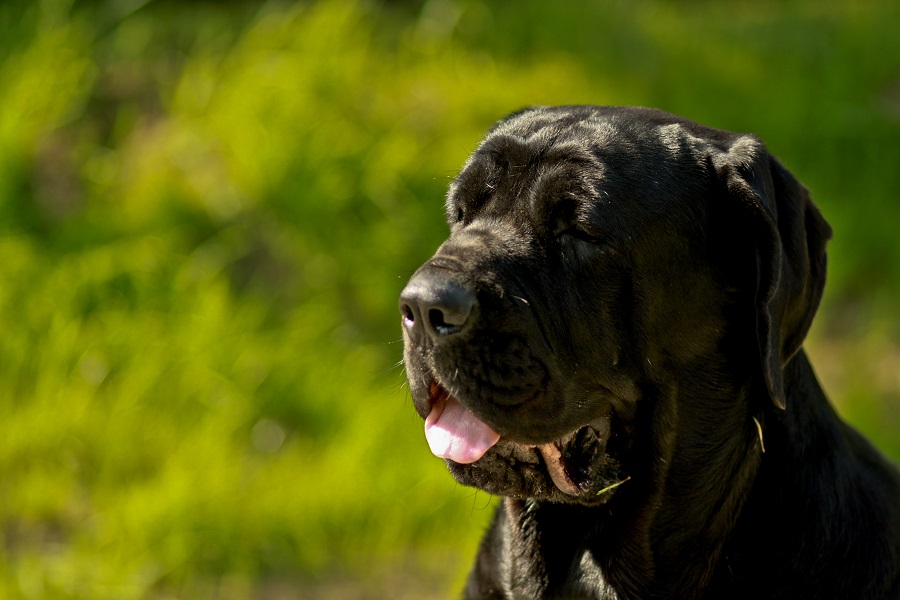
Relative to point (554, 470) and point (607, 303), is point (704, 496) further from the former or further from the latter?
point (607, 303)

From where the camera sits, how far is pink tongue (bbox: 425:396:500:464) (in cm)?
245

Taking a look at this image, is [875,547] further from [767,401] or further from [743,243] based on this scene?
[743,243]

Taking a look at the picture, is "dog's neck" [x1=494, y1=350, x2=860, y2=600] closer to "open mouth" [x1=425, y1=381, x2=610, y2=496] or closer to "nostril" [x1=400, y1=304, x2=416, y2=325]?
"open mouth" [x1=425, y1=381, x2=610, y2=496]

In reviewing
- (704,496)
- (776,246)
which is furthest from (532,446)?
(776,246)

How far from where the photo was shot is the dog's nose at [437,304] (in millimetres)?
2256

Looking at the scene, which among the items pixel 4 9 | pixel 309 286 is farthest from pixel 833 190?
pixel 4 9

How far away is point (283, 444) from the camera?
462 cm

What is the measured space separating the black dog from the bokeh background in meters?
0.92

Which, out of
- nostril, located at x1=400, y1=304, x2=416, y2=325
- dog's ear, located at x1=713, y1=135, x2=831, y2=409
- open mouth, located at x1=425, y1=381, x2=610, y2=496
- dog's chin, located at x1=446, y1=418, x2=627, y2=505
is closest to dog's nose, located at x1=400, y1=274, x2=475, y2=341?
nostril, located at x1=400, y1=304, x2=416, y2=325

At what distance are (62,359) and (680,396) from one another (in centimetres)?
285

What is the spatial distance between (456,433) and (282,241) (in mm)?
3013

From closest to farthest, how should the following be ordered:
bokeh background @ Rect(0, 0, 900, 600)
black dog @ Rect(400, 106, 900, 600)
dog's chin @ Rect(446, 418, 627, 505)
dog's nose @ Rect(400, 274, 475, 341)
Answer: dog's nose @ Rect(400, 274, 475, 341)
black dog @ Rect(400, 106, 900, 600)
dog's chin @ Rect(446, 418, 627, 505)
bokeh background @ Rect(0, 0, 900, 600)

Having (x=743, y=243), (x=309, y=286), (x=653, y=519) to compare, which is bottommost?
(x=309, y=286)

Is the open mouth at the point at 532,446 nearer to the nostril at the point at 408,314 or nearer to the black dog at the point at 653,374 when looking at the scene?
the black dog at the point at 653,374
